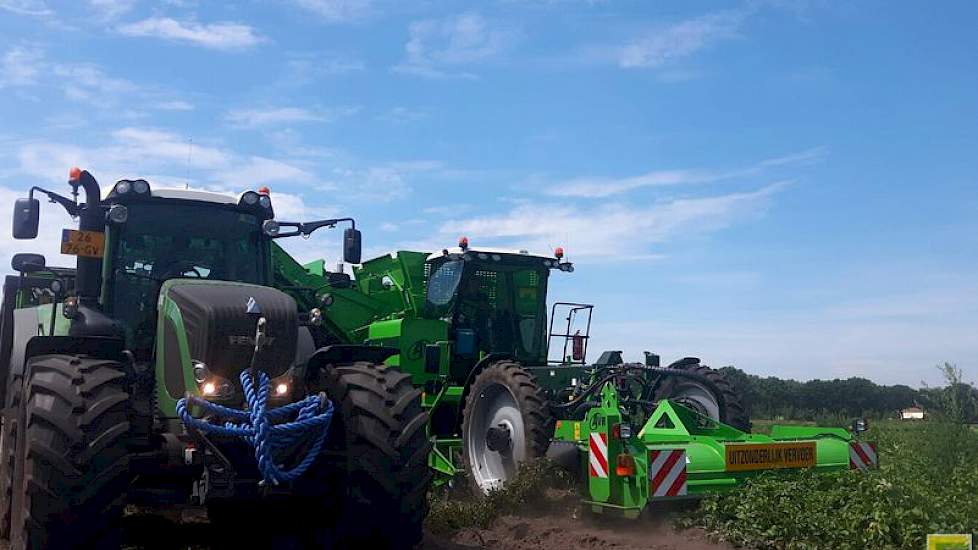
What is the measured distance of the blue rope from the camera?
5469 mm

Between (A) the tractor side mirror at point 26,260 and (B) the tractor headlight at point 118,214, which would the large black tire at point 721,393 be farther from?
(A) the tractor side mirror at point 26,260

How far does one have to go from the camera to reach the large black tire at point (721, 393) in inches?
402

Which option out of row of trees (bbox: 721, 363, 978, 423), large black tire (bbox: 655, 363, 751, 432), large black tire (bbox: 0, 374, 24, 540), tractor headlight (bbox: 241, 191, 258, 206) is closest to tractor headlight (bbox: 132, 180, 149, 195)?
tractor headlight (bbox: 241, 191, 258, 206)

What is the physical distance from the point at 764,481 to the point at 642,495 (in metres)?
1.21

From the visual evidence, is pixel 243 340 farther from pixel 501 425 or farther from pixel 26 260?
pixel 26 260

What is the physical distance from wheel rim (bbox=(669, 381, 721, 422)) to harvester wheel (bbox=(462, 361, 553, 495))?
80.2 inches

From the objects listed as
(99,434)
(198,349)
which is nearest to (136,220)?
(198,349)

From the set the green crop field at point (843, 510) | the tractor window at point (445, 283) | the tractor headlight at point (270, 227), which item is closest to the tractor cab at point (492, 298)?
the tractor window at point (445, 283)

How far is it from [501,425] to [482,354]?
1.96 metres

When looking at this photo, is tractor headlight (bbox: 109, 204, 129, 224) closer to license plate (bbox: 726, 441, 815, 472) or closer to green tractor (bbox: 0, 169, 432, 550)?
green tractor (bbox: 0, 169, 432, 550)

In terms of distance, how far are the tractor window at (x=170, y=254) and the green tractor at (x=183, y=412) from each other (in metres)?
0.02

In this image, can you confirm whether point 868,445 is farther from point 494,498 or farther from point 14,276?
point 14,276

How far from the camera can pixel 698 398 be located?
10.4 metres

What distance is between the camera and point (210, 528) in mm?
7477
